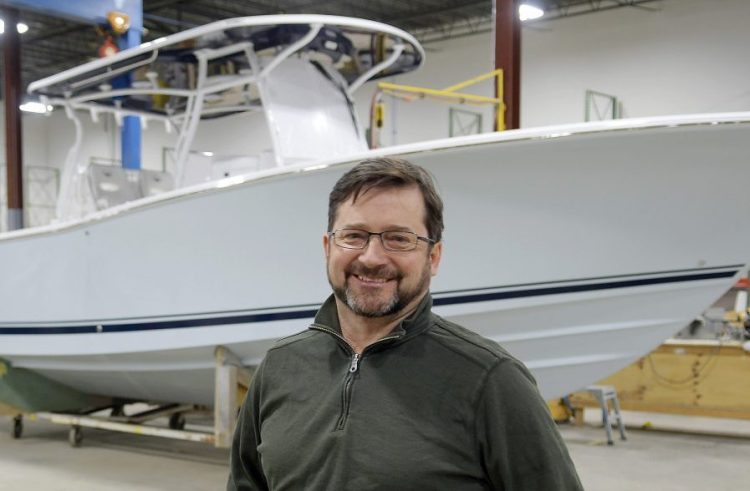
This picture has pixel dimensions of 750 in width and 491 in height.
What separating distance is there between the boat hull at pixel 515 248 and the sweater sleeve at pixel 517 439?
209 cm

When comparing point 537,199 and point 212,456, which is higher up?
point 537,199

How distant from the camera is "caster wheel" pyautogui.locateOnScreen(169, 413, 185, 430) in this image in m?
5.62

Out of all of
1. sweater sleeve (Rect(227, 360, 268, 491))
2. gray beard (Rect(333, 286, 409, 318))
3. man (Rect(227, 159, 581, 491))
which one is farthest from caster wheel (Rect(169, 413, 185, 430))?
gray beard (Rect(333, 286, 409, 318))

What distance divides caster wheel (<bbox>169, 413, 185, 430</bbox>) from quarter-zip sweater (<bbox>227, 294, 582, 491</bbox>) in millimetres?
4535

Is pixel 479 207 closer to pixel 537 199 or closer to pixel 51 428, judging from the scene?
pixel 537 199

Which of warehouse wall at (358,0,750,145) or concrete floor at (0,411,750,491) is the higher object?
warehouse wall at (358,0,750,145)

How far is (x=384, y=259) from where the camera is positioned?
127 centimetres

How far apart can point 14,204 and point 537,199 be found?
38.9ft

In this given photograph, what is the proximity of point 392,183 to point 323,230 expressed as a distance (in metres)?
2.27

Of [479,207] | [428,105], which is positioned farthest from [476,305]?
[428,105]

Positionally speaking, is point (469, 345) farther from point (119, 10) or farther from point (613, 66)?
point (613, 66)

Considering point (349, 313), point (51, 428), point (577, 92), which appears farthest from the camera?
point (577, 92)

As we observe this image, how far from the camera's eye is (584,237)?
3391 mm

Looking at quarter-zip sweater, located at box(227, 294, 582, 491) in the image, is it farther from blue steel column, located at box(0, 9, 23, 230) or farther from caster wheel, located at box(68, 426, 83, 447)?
blue steel column, located at box(0, 9, 23, 230)
